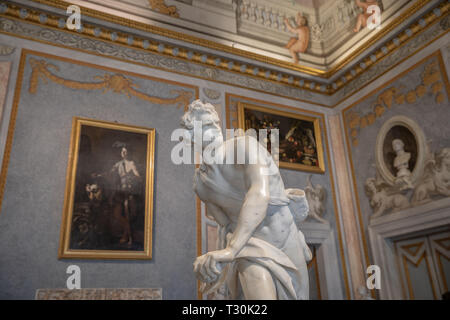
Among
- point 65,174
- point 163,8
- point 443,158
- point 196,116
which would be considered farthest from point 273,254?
point 163,8

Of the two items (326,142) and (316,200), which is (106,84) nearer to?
(316,200)

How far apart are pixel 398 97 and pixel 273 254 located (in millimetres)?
6343

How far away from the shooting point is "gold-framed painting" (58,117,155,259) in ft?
18.6

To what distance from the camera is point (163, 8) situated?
7.66m

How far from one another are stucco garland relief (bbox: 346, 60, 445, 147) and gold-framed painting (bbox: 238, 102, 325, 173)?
2.47 feet

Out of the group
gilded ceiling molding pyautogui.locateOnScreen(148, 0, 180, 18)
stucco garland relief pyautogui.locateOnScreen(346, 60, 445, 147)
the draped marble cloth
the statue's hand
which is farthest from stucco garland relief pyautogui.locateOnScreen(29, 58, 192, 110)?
the statue's hand

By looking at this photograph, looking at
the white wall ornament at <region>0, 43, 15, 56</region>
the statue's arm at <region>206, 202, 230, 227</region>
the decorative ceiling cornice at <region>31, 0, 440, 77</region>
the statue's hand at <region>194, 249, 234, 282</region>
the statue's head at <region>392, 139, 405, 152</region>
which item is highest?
the decorative ceiling cornice at <region>31, 0, 440, 77</region>

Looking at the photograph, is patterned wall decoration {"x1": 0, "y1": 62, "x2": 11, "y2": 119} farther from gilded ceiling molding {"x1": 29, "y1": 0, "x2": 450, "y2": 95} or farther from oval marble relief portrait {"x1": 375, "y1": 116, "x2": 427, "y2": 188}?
oval marble relief portrait {"x1": 375, "y1": 116, "x2": 427, "y2": 188}

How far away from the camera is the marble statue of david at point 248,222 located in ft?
6.10

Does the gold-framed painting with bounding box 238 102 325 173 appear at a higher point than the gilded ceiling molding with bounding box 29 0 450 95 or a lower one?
lower
